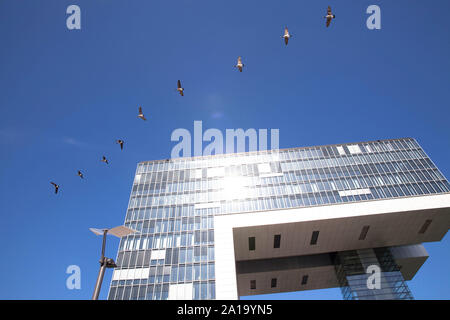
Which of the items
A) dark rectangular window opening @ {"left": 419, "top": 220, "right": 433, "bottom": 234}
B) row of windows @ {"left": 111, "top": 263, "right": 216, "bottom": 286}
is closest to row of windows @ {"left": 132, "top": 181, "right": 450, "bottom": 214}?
dark rectangular window opening @ {"left": 419, "top": 220, "right": 433, "bottom": 234}

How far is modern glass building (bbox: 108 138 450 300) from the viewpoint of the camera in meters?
41.1

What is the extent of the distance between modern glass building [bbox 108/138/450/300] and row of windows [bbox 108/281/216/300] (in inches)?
5.6

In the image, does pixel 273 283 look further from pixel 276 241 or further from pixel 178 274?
pixel 178 274

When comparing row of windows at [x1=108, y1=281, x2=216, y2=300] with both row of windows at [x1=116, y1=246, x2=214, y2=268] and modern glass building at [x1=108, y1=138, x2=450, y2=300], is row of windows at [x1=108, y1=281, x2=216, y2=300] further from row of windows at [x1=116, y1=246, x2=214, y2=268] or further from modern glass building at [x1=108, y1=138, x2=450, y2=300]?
row of windows at [x1=116, y1=246, x2=214, y2=268]

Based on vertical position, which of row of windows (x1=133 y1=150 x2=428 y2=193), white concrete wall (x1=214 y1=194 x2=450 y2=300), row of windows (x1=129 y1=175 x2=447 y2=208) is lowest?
white concrete wall (x1=214 y1=194 x2=450 y2=300)

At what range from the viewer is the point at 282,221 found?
41.9 m

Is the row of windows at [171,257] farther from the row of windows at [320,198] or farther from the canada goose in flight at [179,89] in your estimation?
the canada goose in flight at [179,89]

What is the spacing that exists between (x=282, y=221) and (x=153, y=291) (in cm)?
2163

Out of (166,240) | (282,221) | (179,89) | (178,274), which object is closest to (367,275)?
(282,221)

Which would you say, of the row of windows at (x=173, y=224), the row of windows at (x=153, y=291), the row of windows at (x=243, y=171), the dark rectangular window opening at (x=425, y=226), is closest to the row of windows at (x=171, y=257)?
the row of windows at (x=153, y=291)

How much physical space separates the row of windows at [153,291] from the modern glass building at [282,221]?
14 cm
